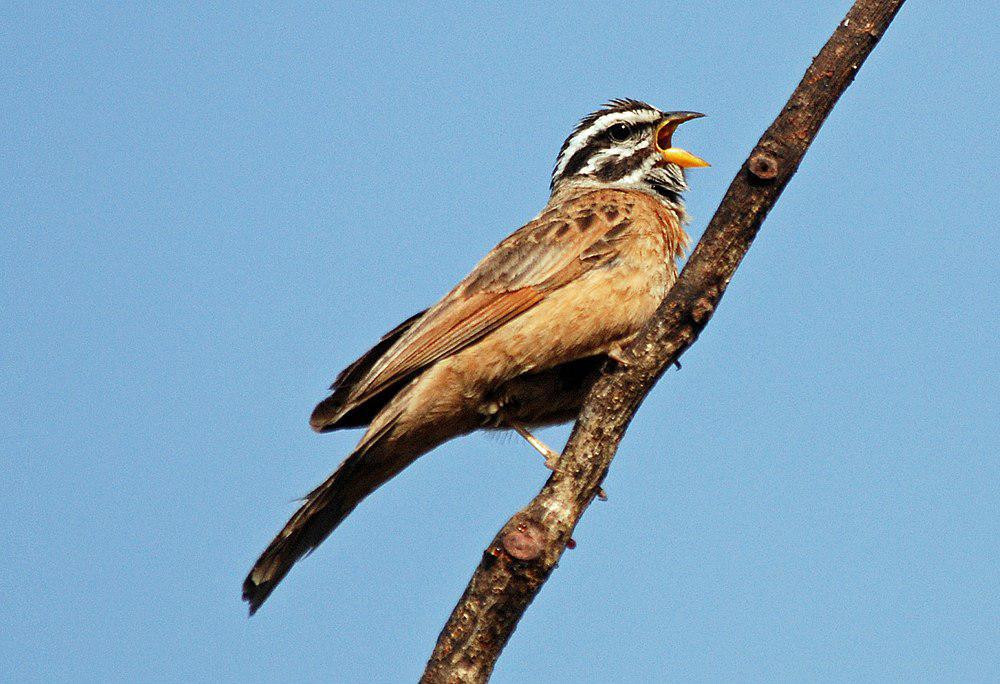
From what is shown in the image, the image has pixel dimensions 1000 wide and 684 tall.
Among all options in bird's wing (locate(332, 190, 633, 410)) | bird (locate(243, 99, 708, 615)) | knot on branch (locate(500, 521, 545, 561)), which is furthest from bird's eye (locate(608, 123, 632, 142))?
knot on branch (locate(500, 521, 545, 561))

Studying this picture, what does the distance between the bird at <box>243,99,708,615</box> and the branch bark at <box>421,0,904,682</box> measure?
1.44 metres

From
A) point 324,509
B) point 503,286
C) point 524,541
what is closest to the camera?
point 524,541

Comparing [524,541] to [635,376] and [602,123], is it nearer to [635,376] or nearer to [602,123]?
[635,376]

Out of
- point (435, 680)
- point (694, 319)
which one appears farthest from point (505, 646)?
point (694, 319)

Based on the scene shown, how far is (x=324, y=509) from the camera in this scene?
905 centimetres

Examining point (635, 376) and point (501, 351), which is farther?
point (501, 351)

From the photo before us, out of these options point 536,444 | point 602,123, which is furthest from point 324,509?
point 602,123

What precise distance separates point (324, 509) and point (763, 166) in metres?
4.31

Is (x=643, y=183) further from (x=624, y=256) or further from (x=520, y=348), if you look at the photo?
(x=520, y=348)

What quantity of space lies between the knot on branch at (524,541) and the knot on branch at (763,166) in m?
2.39

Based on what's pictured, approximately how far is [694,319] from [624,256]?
235 cm

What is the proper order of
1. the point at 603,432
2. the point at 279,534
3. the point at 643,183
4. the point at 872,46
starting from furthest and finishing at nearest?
the point at 643,183, the point at 279,534, the point at 603,432, the point at 872,46

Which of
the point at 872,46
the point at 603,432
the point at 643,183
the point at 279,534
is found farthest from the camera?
the point at 643,183

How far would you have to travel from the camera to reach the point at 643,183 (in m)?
10.8
